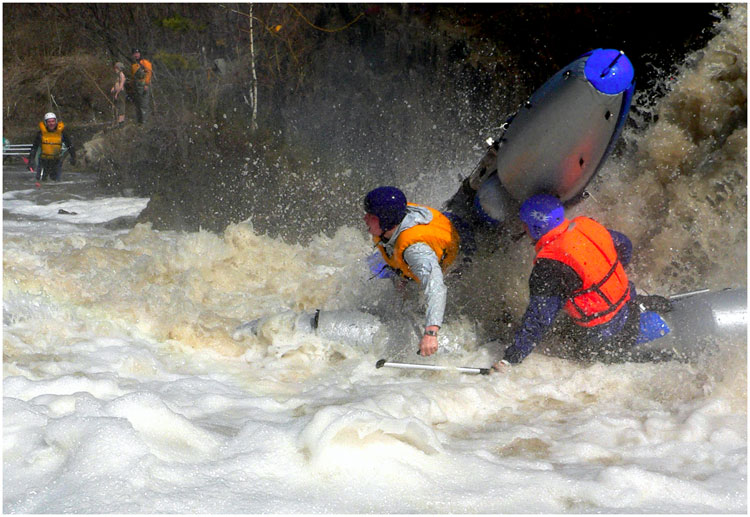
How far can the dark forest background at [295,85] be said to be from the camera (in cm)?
952

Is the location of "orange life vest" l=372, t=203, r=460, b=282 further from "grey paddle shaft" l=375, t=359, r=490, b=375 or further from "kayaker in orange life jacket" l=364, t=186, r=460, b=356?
"grey paddle shaft" l=375, t=359, r=490, b=375

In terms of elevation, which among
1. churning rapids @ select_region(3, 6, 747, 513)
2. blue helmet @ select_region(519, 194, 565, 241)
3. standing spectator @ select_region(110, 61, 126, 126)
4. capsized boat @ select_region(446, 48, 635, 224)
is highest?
standing spectator @ select_region(110, 61, 126, 126)

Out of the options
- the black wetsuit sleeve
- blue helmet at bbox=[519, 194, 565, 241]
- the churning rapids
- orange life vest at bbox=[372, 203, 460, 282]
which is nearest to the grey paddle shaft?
the churning rapids

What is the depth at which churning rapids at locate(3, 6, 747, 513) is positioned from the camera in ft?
8.59

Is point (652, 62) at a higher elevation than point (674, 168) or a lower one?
higher

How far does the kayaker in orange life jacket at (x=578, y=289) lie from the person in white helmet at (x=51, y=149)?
10.1 metres

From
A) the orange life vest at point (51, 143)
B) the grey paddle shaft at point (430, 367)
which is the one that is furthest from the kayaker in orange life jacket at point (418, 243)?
the orange life vest at point (51, 143)

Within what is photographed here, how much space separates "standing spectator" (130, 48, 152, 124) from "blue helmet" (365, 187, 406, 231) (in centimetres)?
1304

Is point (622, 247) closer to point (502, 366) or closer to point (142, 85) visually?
point (502, 366)

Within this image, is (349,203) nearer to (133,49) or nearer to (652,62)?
(652,62)

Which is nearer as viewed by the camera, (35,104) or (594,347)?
(594,347)

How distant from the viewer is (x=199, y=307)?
523cm

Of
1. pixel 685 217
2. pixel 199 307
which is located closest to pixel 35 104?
pixel 199 307

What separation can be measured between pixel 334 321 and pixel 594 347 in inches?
65.4
